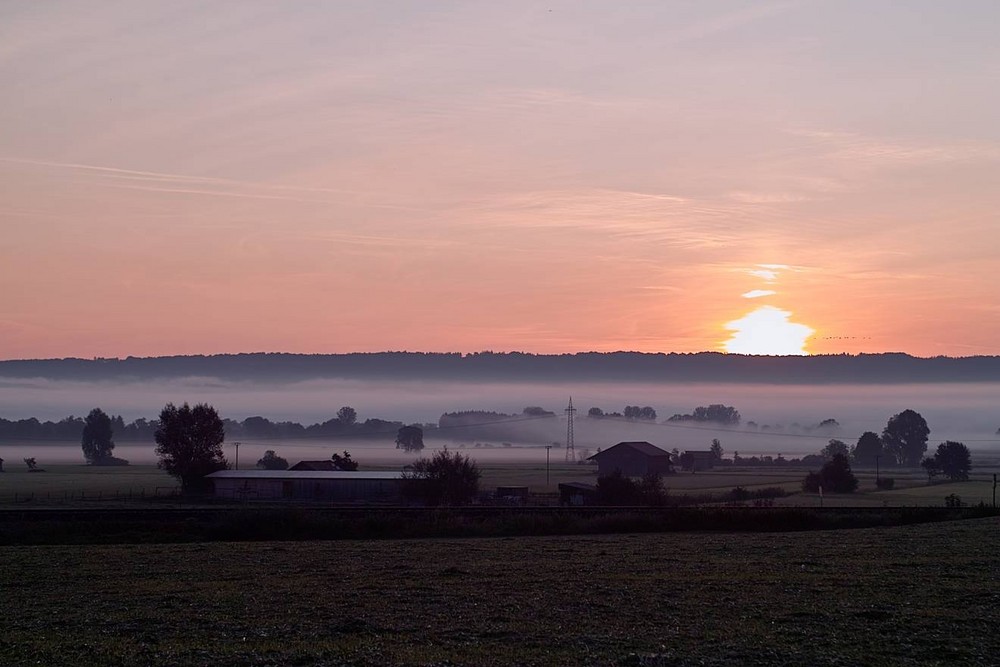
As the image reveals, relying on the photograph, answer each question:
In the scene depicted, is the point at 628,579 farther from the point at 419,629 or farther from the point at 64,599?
the point at 64,599

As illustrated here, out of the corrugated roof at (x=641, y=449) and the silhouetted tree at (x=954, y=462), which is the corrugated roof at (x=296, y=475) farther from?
the silhouetted tree at (x=954, y=462)

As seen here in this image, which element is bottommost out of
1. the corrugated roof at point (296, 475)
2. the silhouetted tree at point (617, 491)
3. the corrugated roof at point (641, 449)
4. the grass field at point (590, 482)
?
the grass field at point (590, 482)

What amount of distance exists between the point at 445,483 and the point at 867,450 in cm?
13252

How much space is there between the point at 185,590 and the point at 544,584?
897cm

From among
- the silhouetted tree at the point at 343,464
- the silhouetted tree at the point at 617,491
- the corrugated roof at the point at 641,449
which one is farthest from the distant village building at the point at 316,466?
the corrugated roof at the point at 641,449

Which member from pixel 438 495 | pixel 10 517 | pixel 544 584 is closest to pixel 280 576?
pixel 544 584

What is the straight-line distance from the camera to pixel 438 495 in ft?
244

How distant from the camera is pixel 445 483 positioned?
74562 mm

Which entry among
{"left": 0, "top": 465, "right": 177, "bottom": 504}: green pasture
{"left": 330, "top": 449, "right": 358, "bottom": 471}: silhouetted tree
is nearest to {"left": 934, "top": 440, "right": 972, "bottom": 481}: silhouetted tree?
{"left": 330, "top": 449, "right": 358, "bottom": 471}: silhouetted tree

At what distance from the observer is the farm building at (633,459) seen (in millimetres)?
121938

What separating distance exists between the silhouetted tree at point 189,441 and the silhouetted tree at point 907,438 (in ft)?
449

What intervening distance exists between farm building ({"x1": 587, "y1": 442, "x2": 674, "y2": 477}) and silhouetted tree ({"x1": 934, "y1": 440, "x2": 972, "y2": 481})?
3314 centimetres

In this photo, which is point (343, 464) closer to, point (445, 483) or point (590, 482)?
point (590, 482)

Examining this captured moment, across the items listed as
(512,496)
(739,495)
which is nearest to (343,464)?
(512,496)
